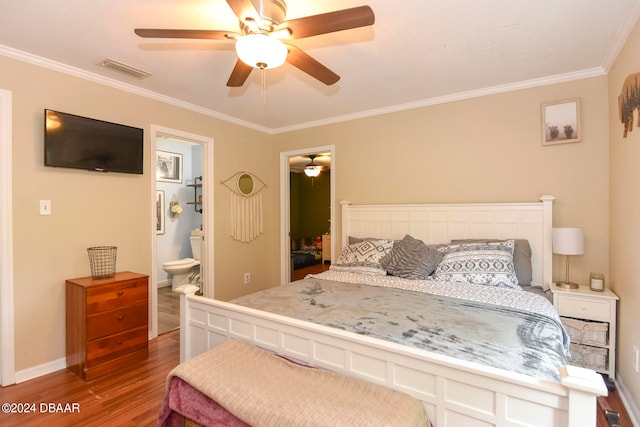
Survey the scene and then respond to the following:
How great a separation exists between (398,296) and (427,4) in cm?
179

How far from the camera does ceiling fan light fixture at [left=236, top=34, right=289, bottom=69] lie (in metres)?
1.57

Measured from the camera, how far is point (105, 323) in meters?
2.46

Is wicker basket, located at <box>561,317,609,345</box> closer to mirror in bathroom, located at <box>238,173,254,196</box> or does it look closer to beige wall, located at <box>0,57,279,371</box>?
mirror in bathroom, located at <box>238,173,254,196</box>

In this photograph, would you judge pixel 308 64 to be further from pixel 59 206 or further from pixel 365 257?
pixel 59 206

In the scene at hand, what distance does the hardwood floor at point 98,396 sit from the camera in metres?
1.91

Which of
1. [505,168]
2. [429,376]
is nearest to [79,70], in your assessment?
[429,376]

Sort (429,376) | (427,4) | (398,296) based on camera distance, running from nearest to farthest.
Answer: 1. (429,376)
2. (427,4)
3. (398,296)

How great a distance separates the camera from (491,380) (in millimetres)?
1133

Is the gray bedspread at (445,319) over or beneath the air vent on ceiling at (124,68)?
beneath

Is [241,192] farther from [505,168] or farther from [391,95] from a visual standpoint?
[505,168]

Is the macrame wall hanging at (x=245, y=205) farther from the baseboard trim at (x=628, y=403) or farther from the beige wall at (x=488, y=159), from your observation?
the baseboard trim at (x=628, y=403)

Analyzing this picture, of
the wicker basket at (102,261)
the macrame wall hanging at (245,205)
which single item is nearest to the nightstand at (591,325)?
the macrame wall hanging at (245,205)

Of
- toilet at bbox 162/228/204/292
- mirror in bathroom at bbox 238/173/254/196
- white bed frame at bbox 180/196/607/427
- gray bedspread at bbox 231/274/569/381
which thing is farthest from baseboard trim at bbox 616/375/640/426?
toilet at bbox 162/228/204/292

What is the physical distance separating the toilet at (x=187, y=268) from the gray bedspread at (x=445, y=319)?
2856mm
